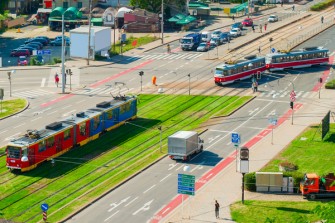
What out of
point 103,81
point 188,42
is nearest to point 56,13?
point 188,42

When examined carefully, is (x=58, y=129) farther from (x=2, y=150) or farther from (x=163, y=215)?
(x=163, y=215)

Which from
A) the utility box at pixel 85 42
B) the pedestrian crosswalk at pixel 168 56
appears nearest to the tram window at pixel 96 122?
the utility box at pixel 85 42

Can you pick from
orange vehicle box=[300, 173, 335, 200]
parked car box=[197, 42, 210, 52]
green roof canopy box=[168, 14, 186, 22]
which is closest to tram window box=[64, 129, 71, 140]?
orange vehicle box=[300, 173, 335, 200]

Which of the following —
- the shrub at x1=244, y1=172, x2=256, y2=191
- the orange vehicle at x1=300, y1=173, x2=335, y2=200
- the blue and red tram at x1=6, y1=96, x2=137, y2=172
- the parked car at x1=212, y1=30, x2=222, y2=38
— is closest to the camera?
the orange vehicle at x1=300, y1=173, x2=335, y2=200

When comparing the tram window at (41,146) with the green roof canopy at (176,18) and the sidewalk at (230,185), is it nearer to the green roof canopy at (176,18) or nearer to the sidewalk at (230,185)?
the sidewalk at (230,185)

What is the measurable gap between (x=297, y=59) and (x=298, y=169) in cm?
4981

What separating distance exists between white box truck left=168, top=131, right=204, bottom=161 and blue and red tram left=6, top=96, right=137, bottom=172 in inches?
430

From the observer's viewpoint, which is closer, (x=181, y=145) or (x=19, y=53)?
(x=181, y=145)

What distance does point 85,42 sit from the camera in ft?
440

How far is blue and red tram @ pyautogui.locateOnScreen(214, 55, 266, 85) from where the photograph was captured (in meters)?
114

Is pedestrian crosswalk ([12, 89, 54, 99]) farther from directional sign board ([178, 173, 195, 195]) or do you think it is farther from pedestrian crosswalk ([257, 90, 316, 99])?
directional sign board ([178, 173, 195, 195])

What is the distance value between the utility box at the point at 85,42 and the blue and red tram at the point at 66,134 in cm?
3836

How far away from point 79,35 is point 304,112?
49784mm

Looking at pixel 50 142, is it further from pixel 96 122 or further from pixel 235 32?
pixel 235 32
